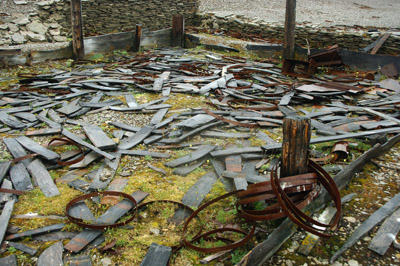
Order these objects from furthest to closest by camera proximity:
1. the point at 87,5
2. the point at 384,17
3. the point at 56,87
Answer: the point at 384,17 < the point at 87,5 < the point at 56,87

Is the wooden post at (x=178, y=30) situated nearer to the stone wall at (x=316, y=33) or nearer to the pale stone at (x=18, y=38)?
the stone wall at (x=316, y=33)

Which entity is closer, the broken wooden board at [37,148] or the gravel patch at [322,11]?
the broken wooden board at [37,148]

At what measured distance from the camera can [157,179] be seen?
14.7 feet

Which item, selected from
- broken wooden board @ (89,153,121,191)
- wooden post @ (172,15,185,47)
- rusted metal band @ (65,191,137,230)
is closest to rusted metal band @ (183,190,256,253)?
rusted metal band @ (65,191,137,230)

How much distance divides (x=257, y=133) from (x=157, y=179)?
2325mm

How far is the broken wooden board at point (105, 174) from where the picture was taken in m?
4.24

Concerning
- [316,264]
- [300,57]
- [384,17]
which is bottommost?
[316,264]

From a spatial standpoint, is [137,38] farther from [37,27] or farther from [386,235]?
[386,235]

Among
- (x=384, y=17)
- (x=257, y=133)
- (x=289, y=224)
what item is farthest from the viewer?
(x=384, y=17)

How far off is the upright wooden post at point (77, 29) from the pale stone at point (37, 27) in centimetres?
280

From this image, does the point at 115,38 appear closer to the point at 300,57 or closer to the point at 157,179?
the point at 300,57

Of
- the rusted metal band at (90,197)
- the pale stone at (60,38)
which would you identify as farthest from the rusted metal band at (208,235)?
the pale stone at (60,38)

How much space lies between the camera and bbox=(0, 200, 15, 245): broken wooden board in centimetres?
335

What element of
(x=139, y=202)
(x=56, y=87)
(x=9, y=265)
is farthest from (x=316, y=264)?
(x=56, y=87)
